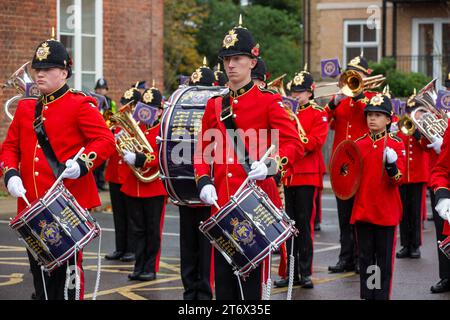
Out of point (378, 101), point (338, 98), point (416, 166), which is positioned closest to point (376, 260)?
point (378, 101)

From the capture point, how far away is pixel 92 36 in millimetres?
19781

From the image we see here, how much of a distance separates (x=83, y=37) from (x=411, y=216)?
29.3 feet

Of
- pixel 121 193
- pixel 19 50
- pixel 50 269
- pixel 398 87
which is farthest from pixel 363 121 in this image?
pixel 398 87

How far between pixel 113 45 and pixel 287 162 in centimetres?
1372

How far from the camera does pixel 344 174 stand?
9.48m

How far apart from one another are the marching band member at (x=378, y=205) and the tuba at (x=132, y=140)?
2.46 metres

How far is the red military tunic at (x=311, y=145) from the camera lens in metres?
10.6

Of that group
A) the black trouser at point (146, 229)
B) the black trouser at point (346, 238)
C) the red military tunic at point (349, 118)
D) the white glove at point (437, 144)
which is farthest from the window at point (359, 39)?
the black trouser at point (146, 229)

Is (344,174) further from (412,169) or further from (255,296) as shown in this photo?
(412,169)

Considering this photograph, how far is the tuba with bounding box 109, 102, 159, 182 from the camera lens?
1058 cm

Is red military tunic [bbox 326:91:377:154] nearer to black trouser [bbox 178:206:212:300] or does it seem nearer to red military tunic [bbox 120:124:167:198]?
red military tunic [bbox 120:124:167:198]

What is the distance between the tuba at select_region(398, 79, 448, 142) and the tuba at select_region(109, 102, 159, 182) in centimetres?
301

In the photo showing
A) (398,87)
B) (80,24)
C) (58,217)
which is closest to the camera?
(58,217)

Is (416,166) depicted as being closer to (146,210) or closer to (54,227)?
(146,210)
